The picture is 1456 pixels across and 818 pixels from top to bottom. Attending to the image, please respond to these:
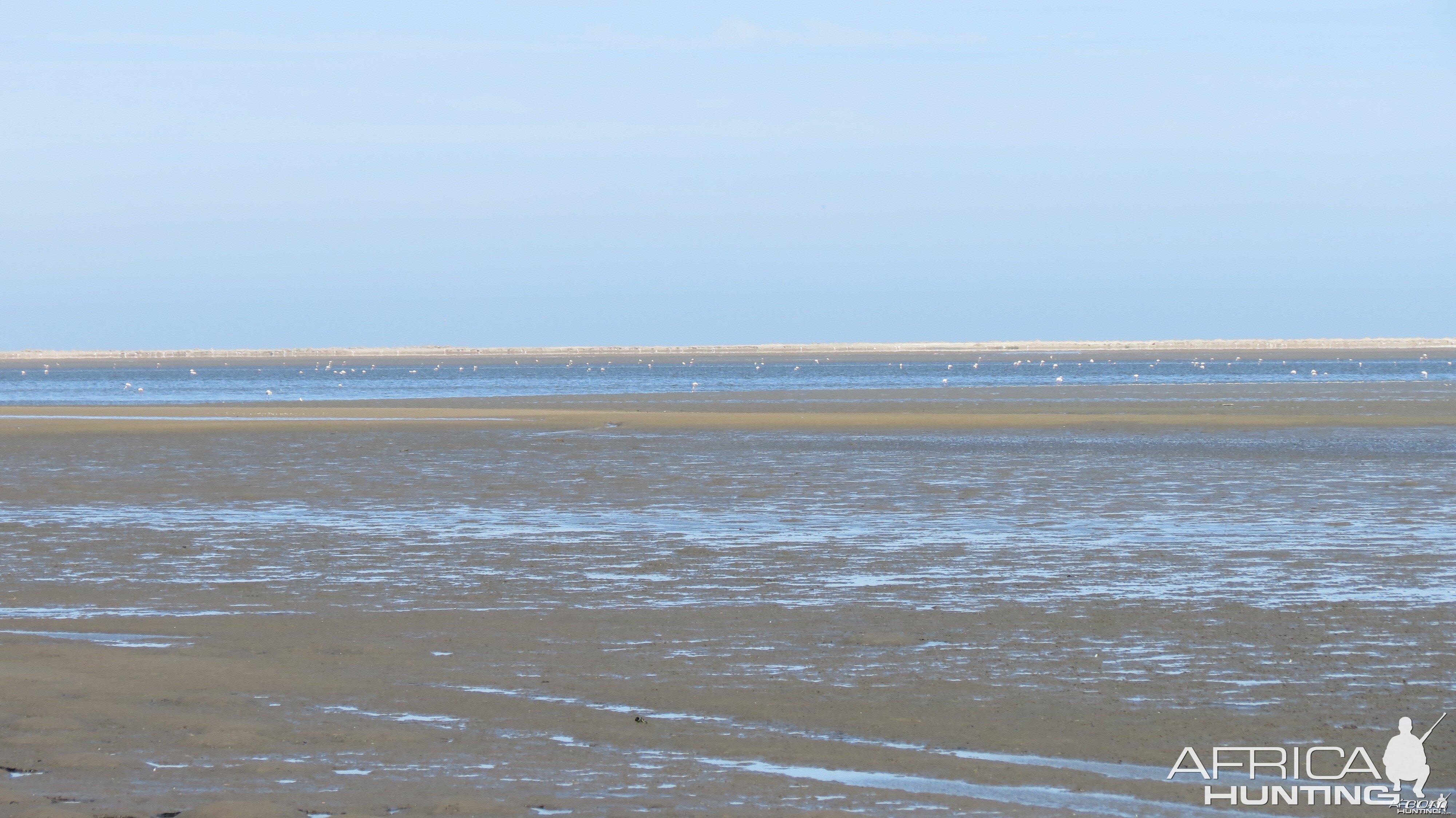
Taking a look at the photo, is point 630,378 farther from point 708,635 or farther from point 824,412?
point 708,635

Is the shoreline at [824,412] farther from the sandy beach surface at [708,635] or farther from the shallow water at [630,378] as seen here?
the sandy beach surface at [708,635]

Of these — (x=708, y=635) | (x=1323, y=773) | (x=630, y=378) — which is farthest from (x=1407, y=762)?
(x=630, y=378)

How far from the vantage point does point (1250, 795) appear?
236 inches

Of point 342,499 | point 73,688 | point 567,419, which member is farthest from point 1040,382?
point 73,688

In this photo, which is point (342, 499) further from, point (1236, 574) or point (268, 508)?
point (1236, 574)

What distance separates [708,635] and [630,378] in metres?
80.1

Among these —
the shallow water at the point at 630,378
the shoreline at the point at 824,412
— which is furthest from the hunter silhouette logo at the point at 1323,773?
the shallow water at the point at 630,378

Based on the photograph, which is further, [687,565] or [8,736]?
[687,565]

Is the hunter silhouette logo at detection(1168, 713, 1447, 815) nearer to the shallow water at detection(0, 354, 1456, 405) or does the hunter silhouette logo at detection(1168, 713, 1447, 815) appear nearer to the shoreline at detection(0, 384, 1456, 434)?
the shoreline at detection(0, 384, 1456, 434)

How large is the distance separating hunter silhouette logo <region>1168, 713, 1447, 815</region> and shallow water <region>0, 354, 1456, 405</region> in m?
49.4

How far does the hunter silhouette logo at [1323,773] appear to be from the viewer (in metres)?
5.91

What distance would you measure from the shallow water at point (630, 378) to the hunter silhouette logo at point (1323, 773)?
49370mm

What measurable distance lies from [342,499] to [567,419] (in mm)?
19118

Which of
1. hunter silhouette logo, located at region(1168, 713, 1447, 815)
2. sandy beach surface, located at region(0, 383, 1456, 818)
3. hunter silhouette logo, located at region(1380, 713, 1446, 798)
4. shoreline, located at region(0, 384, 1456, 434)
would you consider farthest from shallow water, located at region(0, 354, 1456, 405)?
hunter silhouette logo, located at region(1380, 713, 1446, 798)
